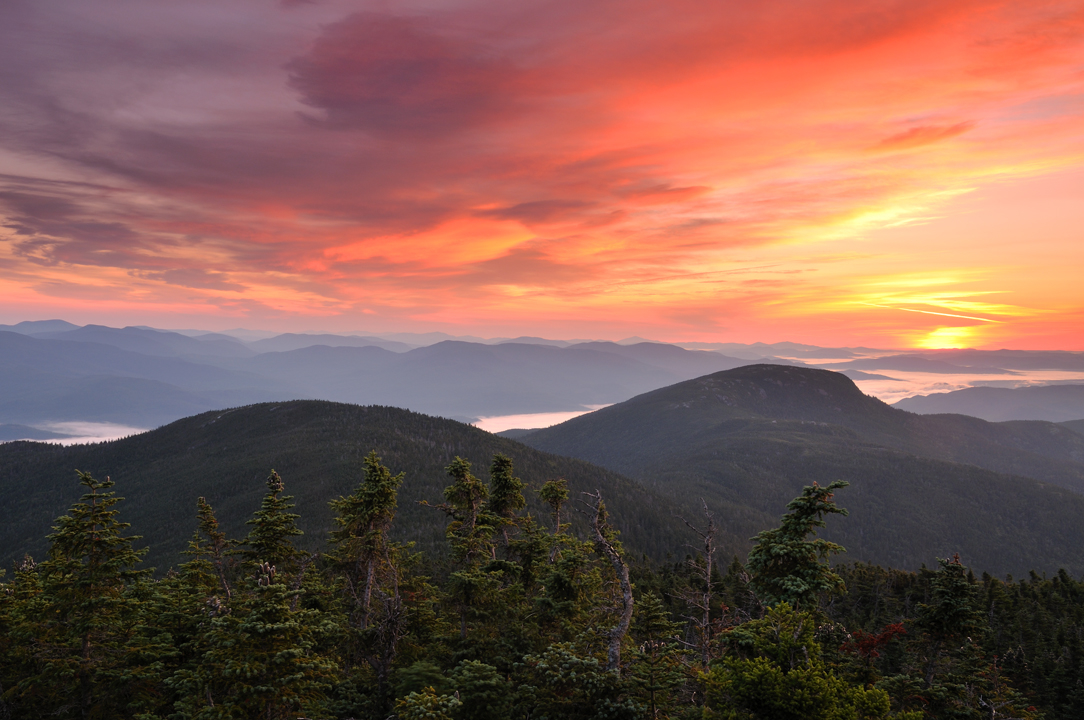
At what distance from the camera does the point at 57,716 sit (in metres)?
22.9

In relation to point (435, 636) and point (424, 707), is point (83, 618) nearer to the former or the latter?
point (424, 707)

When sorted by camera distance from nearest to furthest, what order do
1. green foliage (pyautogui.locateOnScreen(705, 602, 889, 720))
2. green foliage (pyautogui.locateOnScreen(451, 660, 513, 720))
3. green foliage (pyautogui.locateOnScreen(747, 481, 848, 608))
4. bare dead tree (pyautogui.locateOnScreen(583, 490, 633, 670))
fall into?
green foliage (pyautogui.locateOnScreen(705, 602, 889, 720)) → green foliage (pyautogui.locateOnScreen(451, 660, 513, 720)) → bare dead tree (pyautogui.locateOnScreen(583, 490, 633, 670)) → green foliage (pyautogui.locateOnScreen(747, 481, 848, 608))

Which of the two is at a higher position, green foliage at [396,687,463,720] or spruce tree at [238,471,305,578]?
spruce tree at [238,471,305,578]

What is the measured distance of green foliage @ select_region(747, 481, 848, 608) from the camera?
86.9 ft

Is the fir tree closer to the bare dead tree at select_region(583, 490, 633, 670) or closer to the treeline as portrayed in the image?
the treeline

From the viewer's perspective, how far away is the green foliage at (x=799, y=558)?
26484mm

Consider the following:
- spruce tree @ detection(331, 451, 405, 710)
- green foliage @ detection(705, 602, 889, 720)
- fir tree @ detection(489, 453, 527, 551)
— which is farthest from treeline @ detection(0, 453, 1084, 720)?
fir tree @ detection(489, 453, 527, 551)

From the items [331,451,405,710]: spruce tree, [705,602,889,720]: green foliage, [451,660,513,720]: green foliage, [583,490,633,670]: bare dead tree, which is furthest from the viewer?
[331,451,405,710]: spruce tree

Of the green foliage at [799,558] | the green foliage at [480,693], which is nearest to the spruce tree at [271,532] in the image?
Answer: the green foliage at [480,693]

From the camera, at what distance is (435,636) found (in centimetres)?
3097

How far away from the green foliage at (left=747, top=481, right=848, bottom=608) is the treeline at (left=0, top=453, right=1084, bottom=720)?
0.11m

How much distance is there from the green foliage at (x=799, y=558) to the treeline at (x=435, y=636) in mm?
110

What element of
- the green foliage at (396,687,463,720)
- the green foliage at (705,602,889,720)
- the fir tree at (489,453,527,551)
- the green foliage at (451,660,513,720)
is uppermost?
the fir tree at (489,453,527,551)

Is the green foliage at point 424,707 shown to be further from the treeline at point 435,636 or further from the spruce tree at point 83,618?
the spruce tree at point 83,618
